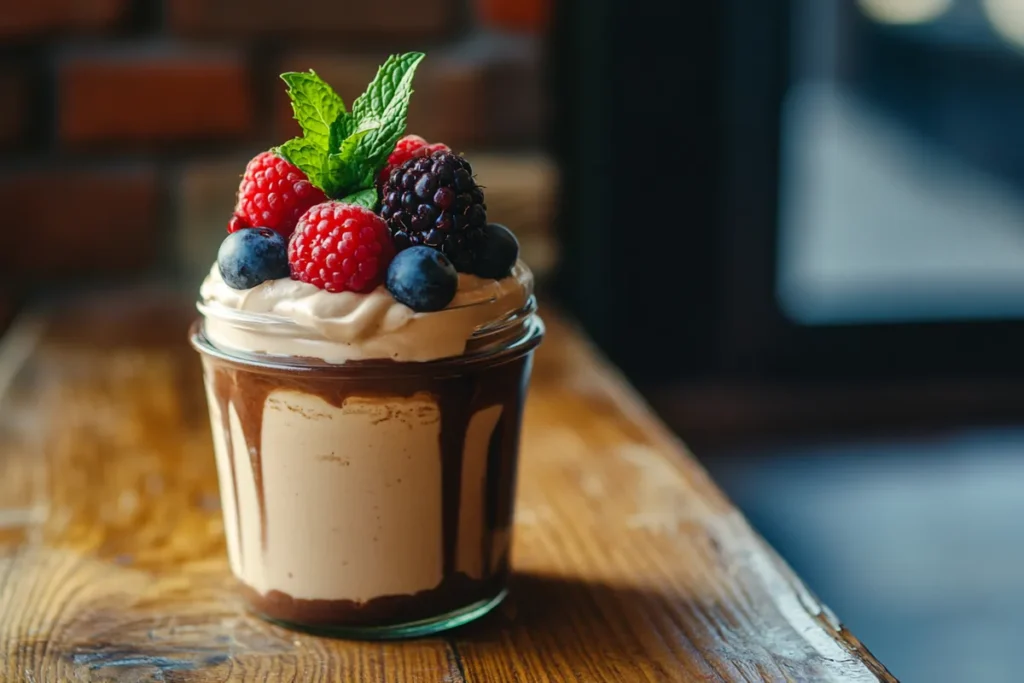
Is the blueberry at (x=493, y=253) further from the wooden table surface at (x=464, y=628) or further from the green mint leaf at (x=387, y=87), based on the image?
the wooden table surface at (x=464, y=628)

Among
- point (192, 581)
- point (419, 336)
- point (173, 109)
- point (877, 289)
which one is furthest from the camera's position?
point (877, 289)

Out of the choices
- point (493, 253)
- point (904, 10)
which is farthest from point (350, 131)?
point (904, 10)

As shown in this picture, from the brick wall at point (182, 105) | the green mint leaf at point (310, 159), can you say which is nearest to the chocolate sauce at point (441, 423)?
the green mint leaf at point (310, 159)

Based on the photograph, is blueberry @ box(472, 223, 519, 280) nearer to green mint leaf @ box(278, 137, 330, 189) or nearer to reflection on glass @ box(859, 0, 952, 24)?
green mint leaf @ box(278, 137, 330, 189)

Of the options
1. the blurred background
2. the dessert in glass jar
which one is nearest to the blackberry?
the dessert in glass jar

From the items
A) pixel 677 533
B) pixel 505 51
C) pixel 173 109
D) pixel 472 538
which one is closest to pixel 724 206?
pixel 505 51

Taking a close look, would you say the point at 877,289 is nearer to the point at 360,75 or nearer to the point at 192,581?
the point at 360,75
